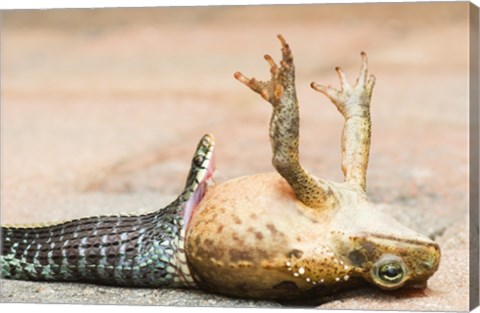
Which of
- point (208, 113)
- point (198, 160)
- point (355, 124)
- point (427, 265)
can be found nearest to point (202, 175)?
point (198, 160)

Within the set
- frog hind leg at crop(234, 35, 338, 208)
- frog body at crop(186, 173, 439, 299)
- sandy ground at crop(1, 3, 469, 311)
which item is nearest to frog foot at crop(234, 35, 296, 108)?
frog hind leg at crop(234, 35, 338, 208)

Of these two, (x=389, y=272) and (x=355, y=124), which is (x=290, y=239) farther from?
(x=355, y=124)

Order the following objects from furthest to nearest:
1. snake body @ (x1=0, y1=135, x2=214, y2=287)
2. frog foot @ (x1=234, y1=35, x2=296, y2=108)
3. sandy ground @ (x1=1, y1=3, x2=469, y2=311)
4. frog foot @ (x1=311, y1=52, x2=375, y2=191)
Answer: sandy ground @ (x1=1, y1=3, x2=469, y2=311), frog foot @ (x1=311, y1=52, x2=375, y2=191), snake body @ (x1=0, y1=135, x2=214, y2=287), frog foot @ (x1=234, y1=35, x2=296, y2=108)

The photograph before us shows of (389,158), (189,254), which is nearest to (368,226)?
(189,254)

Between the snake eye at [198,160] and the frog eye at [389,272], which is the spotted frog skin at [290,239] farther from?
the snake eye at [198,160]

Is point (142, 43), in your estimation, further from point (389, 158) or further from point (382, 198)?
point (382, 198)

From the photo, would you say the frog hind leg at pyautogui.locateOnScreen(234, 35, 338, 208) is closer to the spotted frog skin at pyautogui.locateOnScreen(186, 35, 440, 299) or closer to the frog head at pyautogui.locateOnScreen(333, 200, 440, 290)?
the spotted frog skin at pyautogui.locateOnScreen(186, 35, 440, 299)

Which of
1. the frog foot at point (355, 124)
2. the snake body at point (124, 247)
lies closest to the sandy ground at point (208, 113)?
the snake body at point (124, 247)
